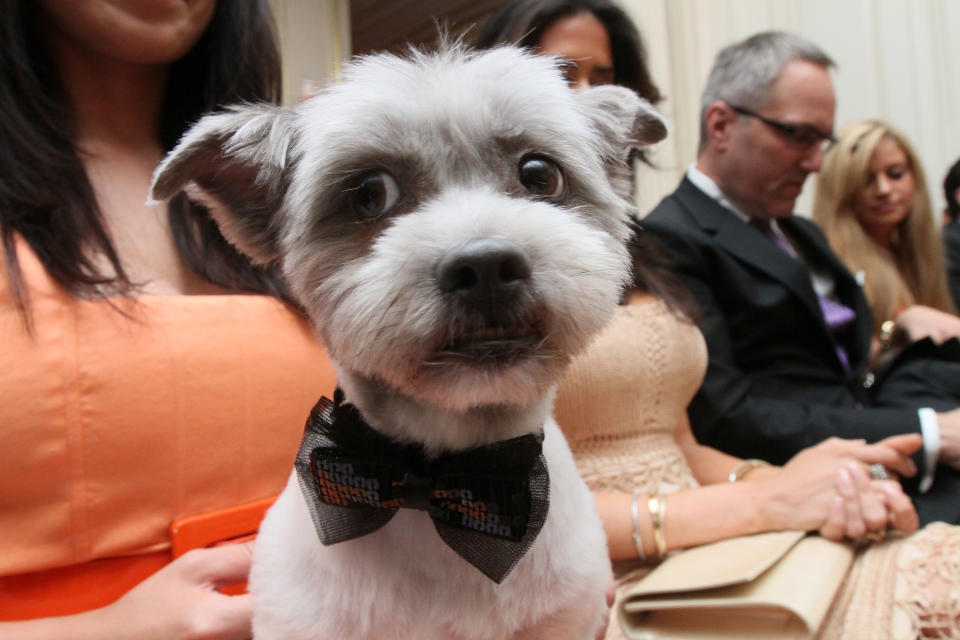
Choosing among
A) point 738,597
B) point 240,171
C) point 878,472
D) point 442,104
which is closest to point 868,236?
point 878,472

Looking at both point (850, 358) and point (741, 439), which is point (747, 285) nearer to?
point (741, 439)

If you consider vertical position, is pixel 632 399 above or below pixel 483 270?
below

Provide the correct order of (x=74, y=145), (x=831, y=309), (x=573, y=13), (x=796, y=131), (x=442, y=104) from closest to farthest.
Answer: (x=442, y=104) < (x=74, y=145) < (x=573, y=13) < (x=796, y=131) < (x=831, y=309)

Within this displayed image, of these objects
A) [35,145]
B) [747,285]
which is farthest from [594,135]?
[747,285]

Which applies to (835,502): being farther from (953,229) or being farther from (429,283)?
(953,229)

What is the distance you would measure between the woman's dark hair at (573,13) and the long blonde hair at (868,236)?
1325 millimetres

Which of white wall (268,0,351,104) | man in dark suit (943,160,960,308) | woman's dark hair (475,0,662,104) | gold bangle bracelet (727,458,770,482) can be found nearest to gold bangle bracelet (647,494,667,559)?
gold bangle bracelet (727,458,770,482)

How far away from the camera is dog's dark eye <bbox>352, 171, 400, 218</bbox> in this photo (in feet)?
2.45

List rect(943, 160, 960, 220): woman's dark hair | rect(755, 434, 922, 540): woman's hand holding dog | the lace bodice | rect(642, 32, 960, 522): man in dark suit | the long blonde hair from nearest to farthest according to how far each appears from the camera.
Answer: rect(755, 434, 922, 540): woman's hand holding dog
the lace bodice
rect(642, 32, 960, 522): man in dark suit
the long blonde hair
rect(943, 160, 960, 220): woman's dark hair

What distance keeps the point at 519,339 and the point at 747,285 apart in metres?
1.30

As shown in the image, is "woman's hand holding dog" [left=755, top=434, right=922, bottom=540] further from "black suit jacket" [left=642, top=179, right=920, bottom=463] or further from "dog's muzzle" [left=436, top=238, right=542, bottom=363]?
"dog's muzzle" [left=436, top=238, right=542, bottom=363]

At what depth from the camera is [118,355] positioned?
0.99 meters

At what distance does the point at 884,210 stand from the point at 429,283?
2.79m

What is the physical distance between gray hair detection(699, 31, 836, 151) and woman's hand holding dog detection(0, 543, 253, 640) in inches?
74.8
